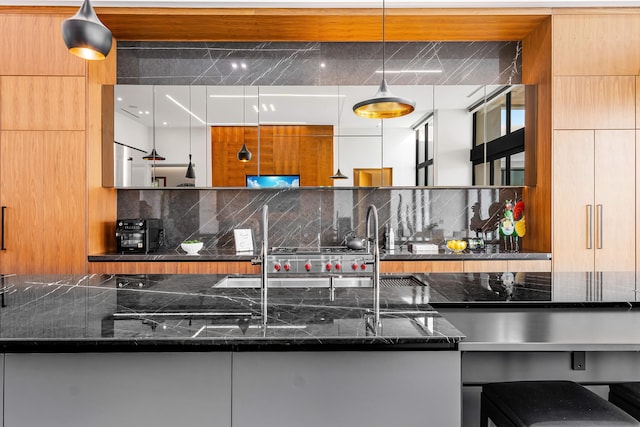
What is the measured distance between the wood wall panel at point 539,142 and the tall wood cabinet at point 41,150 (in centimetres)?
389

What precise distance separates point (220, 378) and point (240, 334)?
0.16 metres

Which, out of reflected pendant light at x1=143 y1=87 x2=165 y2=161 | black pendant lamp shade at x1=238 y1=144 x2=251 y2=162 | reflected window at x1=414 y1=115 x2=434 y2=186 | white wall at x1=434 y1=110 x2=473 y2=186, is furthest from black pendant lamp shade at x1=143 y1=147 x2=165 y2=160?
white wall at x1=434 y1=110 x2=473 y2=186

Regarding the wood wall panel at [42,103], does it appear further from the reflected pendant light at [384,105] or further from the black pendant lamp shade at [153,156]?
the reflected pendant light at [384,105]

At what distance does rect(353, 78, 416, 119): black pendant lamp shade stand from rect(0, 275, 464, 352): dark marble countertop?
1010 mm

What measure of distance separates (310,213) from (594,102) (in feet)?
8.72

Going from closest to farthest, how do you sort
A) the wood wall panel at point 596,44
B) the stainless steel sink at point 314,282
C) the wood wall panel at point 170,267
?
the stainless steel sink at point 314,282, the wood wall panel at point 170,267, the wood wall panel at point 596,44

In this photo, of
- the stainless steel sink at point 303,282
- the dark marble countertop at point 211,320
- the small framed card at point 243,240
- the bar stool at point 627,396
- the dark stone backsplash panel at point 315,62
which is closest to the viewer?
the dark marble countertop at point 211,320

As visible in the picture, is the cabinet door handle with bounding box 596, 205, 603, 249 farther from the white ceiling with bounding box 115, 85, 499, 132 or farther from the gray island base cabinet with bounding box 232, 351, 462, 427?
the gray island base cabinet with bounding box 232, 351, 462, 427

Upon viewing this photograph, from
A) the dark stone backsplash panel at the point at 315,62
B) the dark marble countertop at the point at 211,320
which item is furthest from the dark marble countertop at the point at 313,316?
the dark stone backsplash panel at the point at 315,62

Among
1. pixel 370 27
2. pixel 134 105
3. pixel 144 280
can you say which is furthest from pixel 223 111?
pixel 144 280

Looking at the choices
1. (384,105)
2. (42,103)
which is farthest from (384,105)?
(42,103)

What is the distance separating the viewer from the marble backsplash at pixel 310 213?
3.97 metres

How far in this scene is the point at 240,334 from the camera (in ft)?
3.70

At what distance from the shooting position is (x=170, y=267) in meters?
3.27
